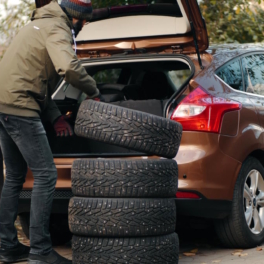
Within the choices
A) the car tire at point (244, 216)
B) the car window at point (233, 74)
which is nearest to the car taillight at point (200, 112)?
the car window at point (233, 74)

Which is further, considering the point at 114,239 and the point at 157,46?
the point at 157,46

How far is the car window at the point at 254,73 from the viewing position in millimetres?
5355

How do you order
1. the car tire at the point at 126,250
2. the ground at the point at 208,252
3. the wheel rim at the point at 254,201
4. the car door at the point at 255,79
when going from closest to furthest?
the car tire at the point at 126,250 < the ground at the point at 208,252 < the wheel rim at the point at 254,201 < the car door at the point at 255,79

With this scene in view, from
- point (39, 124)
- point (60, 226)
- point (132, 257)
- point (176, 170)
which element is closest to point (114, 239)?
point (132, 257)

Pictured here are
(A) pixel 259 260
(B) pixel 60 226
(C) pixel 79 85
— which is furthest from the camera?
(B) pixel 60 226

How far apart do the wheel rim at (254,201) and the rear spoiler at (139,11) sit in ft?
5.01

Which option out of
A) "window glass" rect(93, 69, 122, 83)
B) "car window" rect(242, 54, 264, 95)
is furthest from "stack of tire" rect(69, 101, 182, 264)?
"window glass" rect(93, 69, 122, 83)

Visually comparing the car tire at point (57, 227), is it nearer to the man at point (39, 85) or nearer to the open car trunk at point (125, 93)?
the open car trunk at point (125, 93)

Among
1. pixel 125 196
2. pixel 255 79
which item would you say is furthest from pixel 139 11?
pixel 125 196

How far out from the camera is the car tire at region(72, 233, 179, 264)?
3967 mm

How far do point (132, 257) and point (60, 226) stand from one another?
1.70m

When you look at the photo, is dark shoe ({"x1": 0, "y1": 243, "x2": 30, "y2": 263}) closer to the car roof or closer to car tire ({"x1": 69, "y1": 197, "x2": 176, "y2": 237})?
car tire ({"x1": 69, "y1": 197, "x2": 176, "y2": 237})

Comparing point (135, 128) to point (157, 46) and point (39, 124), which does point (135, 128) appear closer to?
point (39, 124)

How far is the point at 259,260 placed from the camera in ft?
15.2
